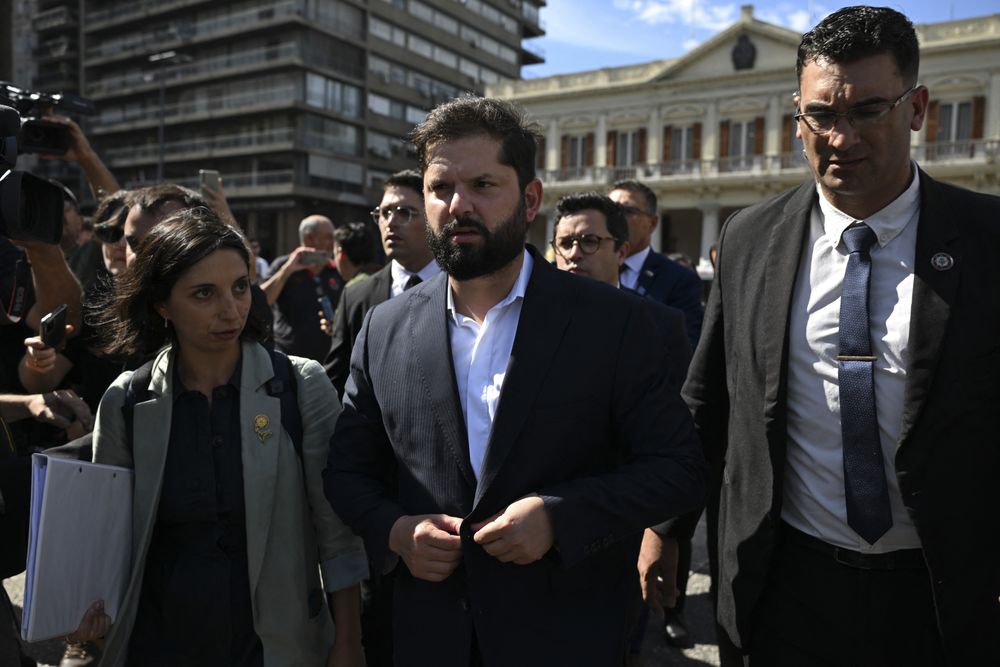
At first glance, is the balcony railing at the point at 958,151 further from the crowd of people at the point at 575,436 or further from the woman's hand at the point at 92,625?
the woman's hand at the point at 92,625

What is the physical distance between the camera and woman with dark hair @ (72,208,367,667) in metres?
2.10

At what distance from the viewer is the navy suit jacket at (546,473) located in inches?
70.7

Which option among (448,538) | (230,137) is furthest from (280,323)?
(230,137)

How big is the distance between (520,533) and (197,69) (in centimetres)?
4939

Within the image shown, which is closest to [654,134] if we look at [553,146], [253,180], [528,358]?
[553,146]

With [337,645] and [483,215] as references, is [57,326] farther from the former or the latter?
[483,215]

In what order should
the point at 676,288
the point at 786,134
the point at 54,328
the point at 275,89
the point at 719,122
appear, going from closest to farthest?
the point at 54,328 → the point at 676,288 → the point at 786,134 → the point at 719,122 → the point at 275,89

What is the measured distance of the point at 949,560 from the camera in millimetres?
1750

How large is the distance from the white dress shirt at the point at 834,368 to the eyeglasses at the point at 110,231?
9.71ft

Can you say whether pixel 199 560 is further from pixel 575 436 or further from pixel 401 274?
pixel 401 274

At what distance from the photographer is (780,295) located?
1.98 meters

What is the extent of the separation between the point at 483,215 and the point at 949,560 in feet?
4.54

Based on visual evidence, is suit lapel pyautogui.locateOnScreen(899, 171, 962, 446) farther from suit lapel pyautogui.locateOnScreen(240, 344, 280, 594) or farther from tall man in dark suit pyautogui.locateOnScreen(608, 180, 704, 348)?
tall man in dark suit pyautogui.locateOnScreen(608, 180, 704, 348)

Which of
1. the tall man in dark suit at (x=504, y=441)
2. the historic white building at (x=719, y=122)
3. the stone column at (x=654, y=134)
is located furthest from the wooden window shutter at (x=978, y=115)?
the tall man in dark suit at (x=504, y=441)
